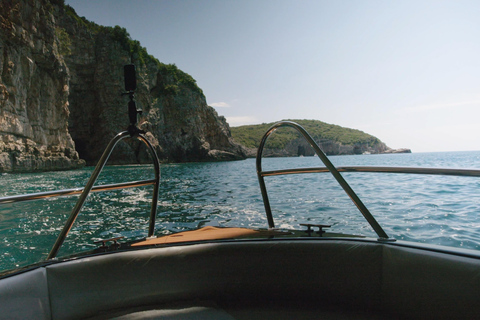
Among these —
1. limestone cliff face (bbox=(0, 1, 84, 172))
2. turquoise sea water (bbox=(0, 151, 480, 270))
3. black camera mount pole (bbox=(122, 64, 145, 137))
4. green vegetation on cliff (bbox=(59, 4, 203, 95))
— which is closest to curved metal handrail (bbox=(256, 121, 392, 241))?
black camera mount pole (bbox=(122, 64, 145, 137))

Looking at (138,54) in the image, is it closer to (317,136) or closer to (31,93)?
(31,93)

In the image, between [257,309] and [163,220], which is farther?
[163,220]

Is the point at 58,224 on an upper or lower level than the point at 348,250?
lower

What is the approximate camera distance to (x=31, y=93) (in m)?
23.4

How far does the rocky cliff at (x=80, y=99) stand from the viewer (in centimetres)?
2036

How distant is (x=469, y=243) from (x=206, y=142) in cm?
4897

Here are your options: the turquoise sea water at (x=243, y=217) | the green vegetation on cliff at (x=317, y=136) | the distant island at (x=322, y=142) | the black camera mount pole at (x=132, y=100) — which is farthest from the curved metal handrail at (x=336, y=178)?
the green vegetation on cliff at (x=317, y=136)

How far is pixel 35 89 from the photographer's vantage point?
23688 mm

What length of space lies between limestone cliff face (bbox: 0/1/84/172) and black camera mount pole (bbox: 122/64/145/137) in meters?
23.2

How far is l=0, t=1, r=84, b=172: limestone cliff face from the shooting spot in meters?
19.4

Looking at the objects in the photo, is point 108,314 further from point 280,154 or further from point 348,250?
point 280,154

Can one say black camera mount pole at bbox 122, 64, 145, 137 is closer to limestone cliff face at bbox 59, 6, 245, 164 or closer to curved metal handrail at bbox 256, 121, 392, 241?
curved metal handrail at bbox 256, 121, 392, 241

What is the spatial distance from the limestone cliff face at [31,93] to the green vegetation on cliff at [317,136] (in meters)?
66.4

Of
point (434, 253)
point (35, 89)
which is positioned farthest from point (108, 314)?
point (35, 89)
